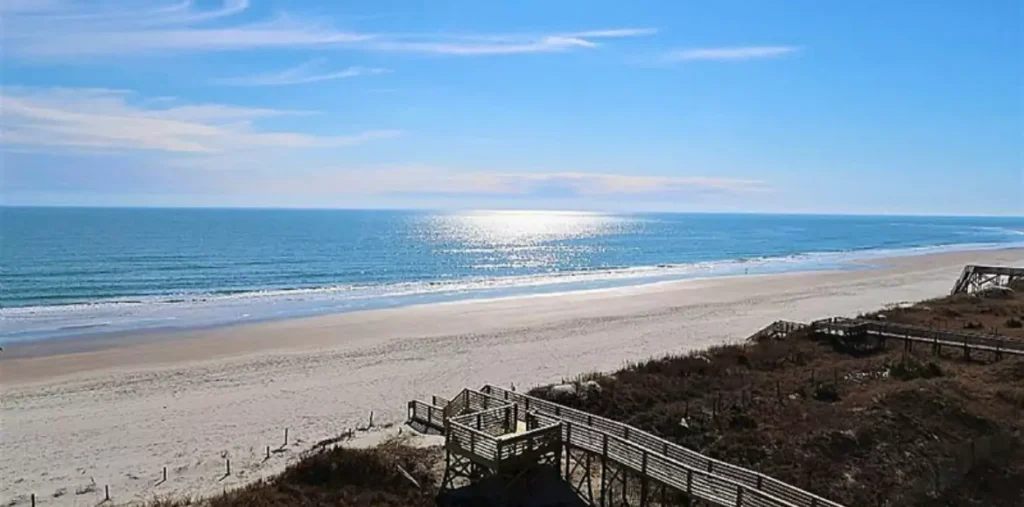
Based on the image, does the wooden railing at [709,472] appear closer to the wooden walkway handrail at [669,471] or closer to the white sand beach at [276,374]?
the wooden walkway handrail at [669,471]

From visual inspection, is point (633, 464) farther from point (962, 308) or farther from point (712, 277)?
point (712, 277)

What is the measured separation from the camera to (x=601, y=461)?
59.0 ft

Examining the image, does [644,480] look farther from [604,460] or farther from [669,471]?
[604,460]

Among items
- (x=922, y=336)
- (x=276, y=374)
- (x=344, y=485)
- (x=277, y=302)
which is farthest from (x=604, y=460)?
(x=277, y=302)

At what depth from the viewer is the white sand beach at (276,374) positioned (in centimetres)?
2092

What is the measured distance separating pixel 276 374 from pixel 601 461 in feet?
61.0

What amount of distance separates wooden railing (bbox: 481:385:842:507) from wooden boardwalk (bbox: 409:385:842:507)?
19 mm

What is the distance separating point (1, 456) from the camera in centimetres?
2152

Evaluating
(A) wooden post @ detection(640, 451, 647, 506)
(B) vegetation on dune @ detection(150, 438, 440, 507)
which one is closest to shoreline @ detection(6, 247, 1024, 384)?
(B) vegetation on dune @ detection(150, 438, 440, 507)

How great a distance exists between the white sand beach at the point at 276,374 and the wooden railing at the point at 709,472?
8.73m

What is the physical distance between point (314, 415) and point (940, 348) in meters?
26.7

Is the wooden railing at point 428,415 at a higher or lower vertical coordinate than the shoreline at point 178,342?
higher

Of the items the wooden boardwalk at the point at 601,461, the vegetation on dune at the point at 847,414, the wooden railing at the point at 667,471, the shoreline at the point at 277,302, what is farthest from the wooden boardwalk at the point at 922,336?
the shoreline at the point at 277,302

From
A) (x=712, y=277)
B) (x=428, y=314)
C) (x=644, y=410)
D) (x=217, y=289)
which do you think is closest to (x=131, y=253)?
(x=217, y=289)
